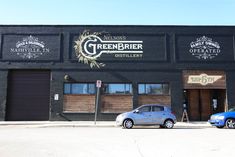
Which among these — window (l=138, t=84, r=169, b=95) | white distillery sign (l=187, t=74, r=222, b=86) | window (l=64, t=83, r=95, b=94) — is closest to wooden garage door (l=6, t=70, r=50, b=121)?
window (l=64, t=83, r=95, b=94)

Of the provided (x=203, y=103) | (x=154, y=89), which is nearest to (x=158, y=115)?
(x=154, y=89)

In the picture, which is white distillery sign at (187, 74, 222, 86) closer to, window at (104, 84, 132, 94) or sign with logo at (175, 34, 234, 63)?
sign with logo at (175, 34, 234, 63)

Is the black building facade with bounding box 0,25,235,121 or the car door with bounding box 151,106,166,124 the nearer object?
the car door with bounding box 151,106,166,124

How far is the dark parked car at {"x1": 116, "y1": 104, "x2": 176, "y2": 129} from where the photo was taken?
1739cm

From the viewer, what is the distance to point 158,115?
58.0 feet

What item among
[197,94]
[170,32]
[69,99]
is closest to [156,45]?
[170,32]

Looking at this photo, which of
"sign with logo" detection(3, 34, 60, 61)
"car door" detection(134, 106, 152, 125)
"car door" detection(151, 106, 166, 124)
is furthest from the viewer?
"sign with logo" detection(3, 34, 60, 61)

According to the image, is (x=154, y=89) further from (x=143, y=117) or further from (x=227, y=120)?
(x=227, y=120)

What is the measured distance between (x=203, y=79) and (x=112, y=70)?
7406 mm

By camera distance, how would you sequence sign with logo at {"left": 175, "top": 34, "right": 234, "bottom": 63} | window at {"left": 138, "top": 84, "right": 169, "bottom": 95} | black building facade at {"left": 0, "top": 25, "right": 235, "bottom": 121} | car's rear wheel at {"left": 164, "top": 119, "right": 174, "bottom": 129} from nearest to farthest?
car's rear wheel at {"left": 164, "top": 119, "right": 174, "bottom": 129}
black building facade at {"left": 0, "top": 25, "right": 235, "bottom": 121}
window at {"left": 138, "top": 84, "right": 169, "bottom": 95}
sign with logo at {"left": 175, "top": 34, "right": 234, "bottom": 63}

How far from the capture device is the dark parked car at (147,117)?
17.4 m

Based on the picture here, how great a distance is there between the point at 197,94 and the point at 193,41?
4.44 meters

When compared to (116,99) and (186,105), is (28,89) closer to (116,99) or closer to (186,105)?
(116,99)

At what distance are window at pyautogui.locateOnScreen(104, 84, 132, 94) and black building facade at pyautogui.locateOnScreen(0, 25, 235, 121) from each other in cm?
8
